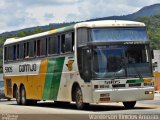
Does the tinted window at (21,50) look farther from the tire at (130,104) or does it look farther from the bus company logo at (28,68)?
the tire at (130,104)

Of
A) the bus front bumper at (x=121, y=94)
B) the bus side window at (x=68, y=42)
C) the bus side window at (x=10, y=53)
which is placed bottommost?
the bus front bumper at (x=121, y=94)

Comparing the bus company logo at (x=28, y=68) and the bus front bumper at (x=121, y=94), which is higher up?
the bus company logo at (x=28, y=68)

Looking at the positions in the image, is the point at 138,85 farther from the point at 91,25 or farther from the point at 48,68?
the point at 48,68

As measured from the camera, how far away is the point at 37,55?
28.9 metres

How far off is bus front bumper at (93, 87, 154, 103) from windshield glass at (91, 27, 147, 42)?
6.61 feet

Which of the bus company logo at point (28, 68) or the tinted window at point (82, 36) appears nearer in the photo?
the tinted window at point (82, 36)

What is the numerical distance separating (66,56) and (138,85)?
3.75 metres

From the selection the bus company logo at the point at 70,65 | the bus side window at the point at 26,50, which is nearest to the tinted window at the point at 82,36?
the bus company logo at the point at 70,65

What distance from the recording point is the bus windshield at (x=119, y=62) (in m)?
22.3

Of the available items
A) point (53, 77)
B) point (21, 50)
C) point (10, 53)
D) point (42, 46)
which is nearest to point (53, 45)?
point (53, 77)

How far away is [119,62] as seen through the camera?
22.5 m

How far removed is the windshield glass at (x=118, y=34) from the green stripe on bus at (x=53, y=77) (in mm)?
2875

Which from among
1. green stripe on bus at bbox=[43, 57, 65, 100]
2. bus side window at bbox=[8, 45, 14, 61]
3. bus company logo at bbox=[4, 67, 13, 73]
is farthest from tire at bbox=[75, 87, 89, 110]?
bus company logo at bbox=[4, 67, 13, 73]

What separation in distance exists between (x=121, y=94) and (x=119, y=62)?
123cm
